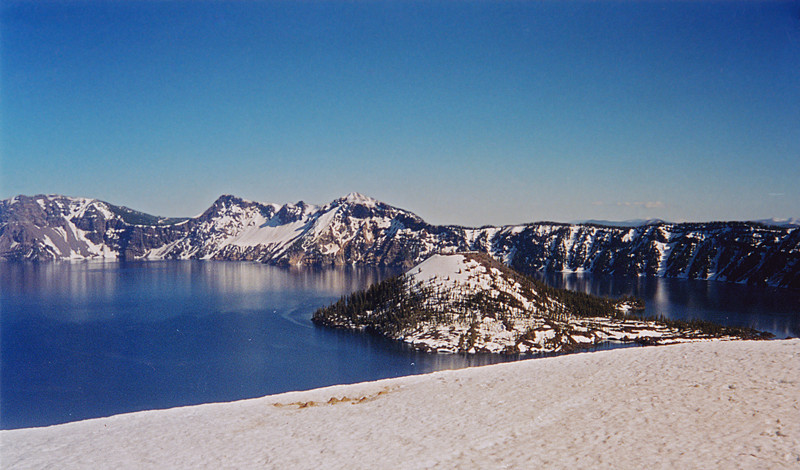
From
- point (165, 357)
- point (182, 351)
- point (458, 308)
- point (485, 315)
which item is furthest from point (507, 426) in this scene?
point (458, 308)

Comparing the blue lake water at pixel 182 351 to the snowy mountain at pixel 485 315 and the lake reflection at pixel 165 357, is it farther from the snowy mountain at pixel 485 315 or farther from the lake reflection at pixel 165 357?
the snowy mountain at pixel 485 315

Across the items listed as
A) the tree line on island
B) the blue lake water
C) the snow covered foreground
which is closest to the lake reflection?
the blue lake water

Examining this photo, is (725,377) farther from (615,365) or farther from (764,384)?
(615,365)

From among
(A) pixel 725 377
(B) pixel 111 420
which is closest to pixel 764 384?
(A) pixel 725 377

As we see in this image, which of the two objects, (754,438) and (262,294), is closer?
(754,438)

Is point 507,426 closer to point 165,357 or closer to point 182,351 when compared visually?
point 165,357

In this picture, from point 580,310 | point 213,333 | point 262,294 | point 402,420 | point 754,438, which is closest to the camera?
point 754,438

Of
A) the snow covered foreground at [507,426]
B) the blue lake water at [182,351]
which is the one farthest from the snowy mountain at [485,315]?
the snow covered foreground at [507,426]
